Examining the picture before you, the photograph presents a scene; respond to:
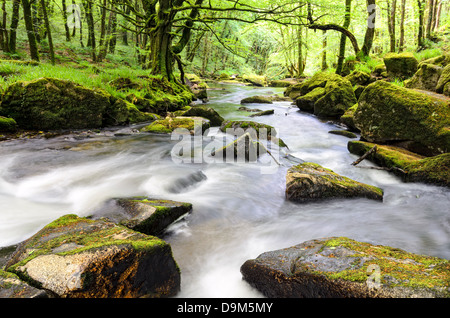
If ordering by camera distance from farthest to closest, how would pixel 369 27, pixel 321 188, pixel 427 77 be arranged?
pixel 369 27, pixel 427 77, pixel 321 188

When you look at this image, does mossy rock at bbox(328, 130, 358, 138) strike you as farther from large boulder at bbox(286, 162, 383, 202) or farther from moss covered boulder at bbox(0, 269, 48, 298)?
moss covered boulder at bbox(0, 269, 48, 298)

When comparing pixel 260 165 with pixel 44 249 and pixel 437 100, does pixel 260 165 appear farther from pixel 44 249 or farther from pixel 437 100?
pixel 44 249

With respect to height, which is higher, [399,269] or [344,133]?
[344,133]

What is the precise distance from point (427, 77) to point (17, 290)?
9.29 metres

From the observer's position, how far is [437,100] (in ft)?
16.1

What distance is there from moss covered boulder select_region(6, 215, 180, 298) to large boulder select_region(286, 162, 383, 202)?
2509mm

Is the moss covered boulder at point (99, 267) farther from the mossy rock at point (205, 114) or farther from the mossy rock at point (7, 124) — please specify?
the mossy rock at point (205, 114)

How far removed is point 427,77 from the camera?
6.96 meters

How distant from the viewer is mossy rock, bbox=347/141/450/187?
405 cm

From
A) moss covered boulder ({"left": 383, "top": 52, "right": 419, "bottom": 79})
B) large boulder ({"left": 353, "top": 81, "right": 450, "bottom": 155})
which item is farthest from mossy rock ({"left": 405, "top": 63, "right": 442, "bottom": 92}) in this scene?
moss covered boulder ({"left": 383, "top": 52, "right": 419, "bottom": 79})

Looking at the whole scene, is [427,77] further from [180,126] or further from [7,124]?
[7,124]

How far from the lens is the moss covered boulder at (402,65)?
1038cm

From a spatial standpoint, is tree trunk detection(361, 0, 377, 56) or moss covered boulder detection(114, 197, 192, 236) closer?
moss covered boulder detection(114, 197, 192, 236)

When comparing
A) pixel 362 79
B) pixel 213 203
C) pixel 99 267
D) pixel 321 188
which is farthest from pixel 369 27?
pixel 99 267
